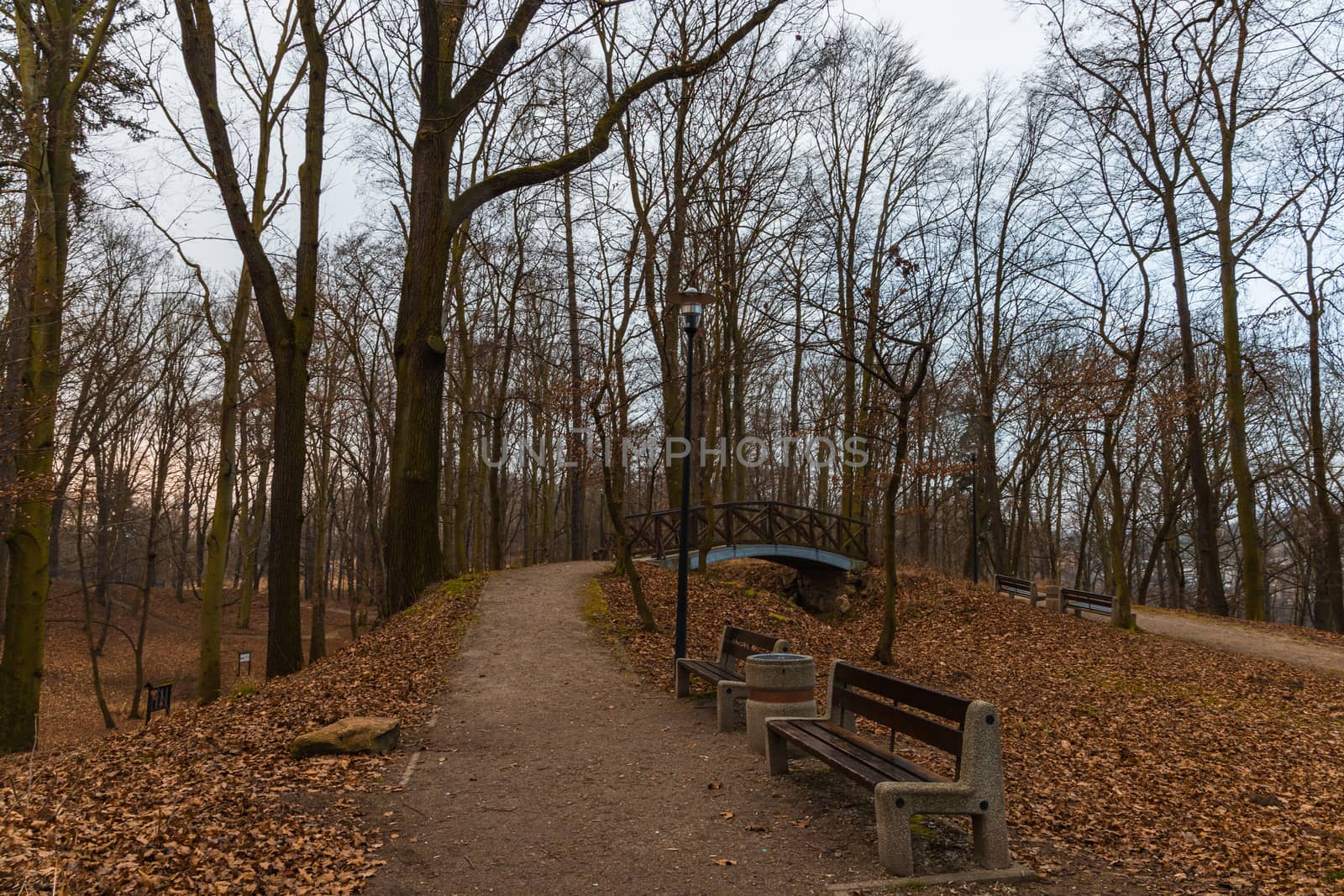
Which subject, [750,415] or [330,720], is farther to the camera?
[750,415]

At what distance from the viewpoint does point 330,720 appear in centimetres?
697

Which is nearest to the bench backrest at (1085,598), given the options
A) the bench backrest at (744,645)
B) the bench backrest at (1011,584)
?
the bench backrest at (1011,584)

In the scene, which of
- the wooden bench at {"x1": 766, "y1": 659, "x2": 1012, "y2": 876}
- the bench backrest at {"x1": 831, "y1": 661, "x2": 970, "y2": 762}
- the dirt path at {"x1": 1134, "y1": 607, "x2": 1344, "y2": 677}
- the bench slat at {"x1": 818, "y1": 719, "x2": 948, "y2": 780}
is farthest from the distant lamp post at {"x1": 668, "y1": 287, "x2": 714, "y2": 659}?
the dirt path at {"x1": 1134, "y1": 607, "x2": 1344, "y2": 677}

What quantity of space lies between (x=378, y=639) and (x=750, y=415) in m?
24.0

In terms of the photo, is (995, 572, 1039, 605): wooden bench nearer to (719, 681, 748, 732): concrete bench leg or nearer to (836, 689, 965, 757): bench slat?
(719, 681, 748, 732): concrete bench leg

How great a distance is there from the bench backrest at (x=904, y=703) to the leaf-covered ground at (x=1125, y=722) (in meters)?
1.06

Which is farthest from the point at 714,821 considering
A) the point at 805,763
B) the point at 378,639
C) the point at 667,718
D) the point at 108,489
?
the point at 108,489

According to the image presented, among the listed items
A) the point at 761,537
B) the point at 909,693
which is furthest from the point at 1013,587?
the point at 909,693

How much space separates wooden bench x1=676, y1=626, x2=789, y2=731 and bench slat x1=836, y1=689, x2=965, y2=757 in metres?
1.66

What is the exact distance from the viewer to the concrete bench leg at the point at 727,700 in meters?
7.18

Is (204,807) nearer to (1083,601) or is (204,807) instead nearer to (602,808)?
(602,808)

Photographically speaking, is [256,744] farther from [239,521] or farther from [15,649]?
[239,521]

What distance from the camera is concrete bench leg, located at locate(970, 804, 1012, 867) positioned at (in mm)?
4078

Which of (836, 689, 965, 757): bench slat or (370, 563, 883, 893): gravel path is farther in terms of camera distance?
(836, 689, 965, 757): bench slat
